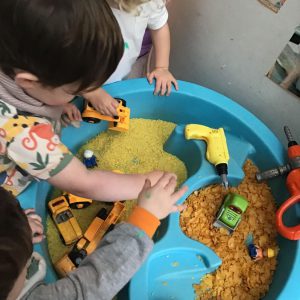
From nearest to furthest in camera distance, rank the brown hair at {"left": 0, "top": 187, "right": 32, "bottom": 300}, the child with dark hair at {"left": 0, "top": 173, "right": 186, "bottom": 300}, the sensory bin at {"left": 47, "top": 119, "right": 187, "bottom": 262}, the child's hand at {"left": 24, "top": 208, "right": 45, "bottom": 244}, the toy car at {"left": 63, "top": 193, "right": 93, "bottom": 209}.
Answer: the brown hair at {"left": 0, "top": 187, "right": 32, "bottom": 300} < the child with dark hair at {"left": 0, "top": 173, "right": 186, "bottom": 300} < the child's hand at {"left": 24, "top": 208, "right": 45, "bottom": 244} < the toy car at {"left": 63, "top": 193, "right": 93, "bottom": 209} < the sensory bin at {"left": 47, "top": 119, "right": 187, "bottom": 262}

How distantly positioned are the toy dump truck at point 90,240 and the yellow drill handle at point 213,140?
222 mm

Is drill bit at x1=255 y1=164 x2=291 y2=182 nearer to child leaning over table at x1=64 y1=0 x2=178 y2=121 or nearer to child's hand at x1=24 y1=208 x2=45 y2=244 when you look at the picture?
child leaning over table at x1=64 y1=0 x2=178 y2=121

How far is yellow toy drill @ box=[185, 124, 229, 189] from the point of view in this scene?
2.72 feet

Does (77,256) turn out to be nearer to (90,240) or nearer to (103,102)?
(90,240)

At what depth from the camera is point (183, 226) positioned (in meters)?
0.80

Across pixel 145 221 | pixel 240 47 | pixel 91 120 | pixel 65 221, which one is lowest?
pixel 65 221

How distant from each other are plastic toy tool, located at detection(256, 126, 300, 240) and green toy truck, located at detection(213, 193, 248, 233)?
0.07m

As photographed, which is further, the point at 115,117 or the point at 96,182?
the point at 115,117

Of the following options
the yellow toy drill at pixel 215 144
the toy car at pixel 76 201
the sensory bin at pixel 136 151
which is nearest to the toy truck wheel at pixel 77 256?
the toy car at pixel 76 201

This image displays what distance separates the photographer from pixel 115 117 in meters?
0.87

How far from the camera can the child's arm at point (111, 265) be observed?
54cm

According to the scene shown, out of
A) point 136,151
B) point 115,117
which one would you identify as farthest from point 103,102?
point 136,151

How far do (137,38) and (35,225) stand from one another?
1.62ft

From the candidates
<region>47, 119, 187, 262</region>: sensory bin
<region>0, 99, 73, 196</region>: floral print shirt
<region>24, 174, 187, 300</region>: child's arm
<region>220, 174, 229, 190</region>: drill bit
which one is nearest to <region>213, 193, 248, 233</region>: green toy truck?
<region>220, 174, 229, 190</region>: drill bit
